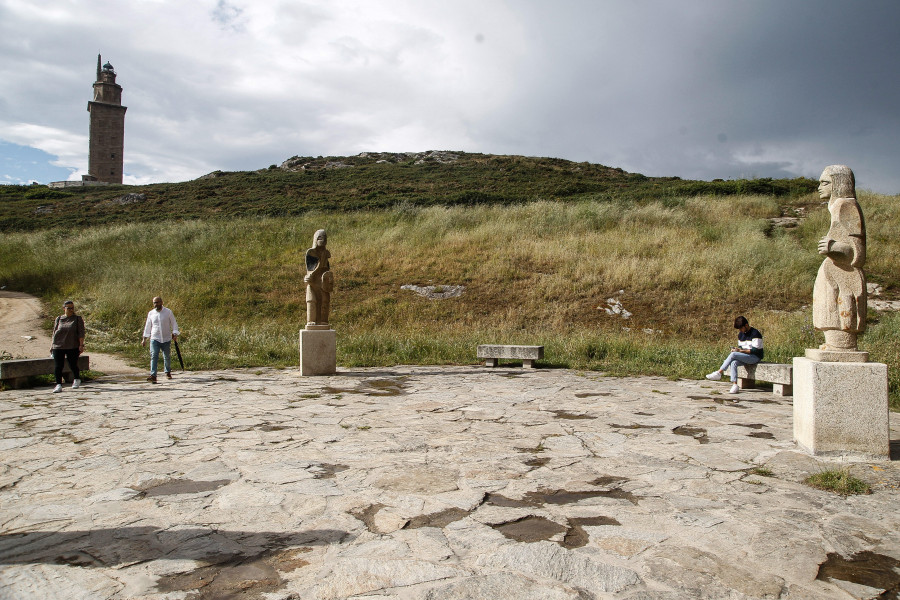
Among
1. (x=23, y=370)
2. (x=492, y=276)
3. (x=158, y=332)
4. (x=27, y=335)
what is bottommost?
(x=23, y=370)

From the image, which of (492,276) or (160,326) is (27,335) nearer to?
(160,326)

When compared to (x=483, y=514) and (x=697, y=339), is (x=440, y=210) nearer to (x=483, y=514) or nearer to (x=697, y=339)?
(x=697, y=339)

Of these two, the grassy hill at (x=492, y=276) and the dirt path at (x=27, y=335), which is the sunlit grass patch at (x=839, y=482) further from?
the dirt path at (x=27, y=335)

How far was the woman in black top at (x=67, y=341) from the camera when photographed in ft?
30.5

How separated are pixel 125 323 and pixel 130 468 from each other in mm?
15027

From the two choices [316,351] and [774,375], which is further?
[316,351]

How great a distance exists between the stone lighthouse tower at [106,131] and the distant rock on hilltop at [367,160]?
1877cm

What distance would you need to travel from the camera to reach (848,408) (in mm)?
4895

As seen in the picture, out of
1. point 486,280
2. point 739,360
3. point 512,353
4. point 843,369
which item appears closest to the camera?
point 843,369

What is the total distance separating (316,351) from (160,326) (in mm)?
2784

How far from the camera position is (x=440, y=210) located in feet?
94.4

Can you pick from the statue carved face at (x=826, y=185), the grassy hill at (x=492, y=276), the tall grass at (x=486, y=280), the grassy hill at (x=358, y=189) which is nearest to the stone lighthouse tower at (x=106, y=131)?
the grassy hill at (x=358, y=189)

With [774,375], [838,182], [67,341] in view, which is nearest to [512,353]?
[774,375]

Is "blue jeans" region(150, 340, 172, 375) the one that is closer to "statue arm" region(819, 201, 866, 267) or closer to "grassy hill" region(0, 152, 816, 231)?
"statue arm" region(819, 201, 866, 267)
